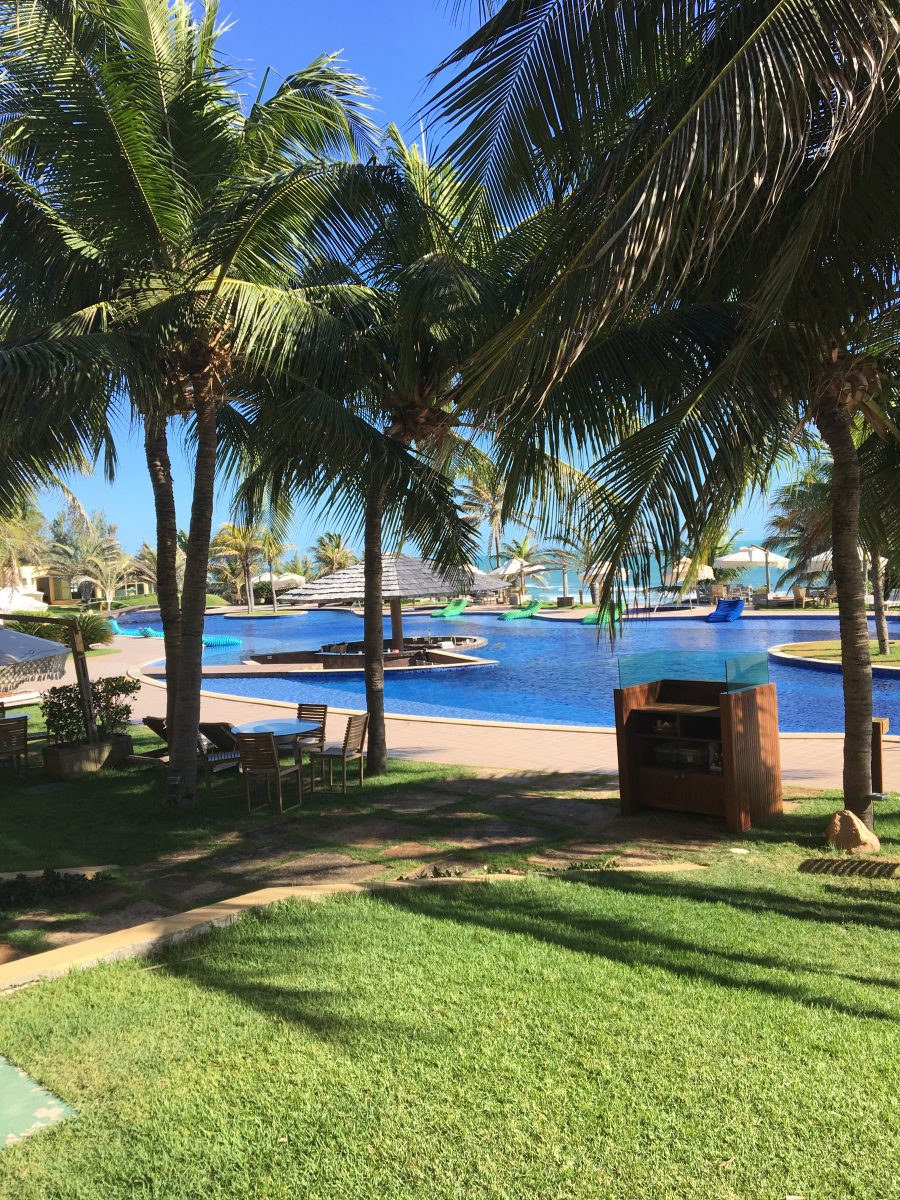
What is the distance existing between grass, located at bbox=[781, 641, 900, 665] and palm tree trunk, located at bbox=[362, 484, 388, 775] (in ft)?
45.6

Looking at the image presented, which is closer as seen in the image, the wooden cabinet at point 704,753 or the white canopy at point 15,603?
the wooden cabinet at point 704,753

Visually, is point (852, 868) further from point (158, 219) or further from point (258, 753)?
point (158, 219)

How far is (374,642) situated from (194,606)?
2.09 metres

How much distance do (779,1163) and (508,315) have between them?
6.11 meters

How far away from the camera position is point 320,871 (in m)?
6.66

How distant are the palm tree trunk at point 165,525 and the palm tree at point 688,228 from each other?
16.1 feet

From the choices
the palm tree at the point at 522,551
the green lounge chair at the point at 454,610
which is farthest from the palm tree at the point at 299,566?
the green lounge chair at the point at 454,610

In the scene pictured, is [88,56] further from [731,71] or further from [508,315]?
[731,71]

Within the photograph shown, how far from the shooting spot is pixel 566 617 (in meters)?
37.7

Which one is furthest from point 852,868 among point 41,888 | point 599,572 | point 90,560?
point 90,560

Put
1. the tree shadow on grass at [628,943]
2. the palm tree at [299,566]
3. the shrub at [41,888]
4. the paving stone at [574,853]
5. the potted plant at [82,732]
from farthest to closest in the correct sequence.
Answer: the palm tree at [299,566] → the potted plant at [82,732] → the paving stone at [574,853] → the shrub at [41,888] → the tree shadow on grass at [628,943]

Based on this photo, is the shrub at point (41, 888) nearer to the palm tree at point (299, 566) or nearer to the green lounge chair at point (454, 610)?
the green lounge chair at point (454, 610)

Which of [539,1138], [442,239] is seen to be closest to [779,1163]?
[539,1138]

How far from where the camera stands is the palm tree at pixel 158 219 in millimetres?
7242
